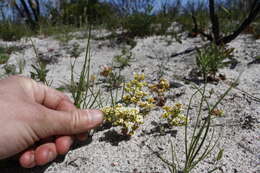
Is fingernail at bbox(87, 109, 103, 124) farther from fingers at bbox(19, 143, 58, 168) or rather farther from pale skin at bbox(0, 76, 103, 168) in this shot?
fingers at bbox(19, 143, 58, 168)

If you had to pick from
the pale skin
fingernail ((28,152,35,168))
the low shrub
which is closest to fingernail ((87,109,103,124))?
the pale skin

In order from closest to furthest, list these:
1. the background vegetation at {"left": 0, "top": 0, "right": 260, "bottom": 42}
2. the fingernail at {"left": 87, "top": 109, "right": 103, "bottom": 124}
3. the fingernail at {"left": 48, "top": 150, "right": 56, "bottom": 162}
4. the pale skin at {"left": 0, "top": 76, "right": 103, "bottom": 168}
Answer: the pale skin at {"left": 0, "top": 76, "right": 103, "bottom": 168}, the fingernail at {"left": 48, "top": 150, "right": 56, "bottom": 162}, the fingernail at {"left": 87, "top": 109, "right": 103, "bottom": 124}, the background vegetation at {"left": 0, "top": 0, "right": 260, "bottom": 42}

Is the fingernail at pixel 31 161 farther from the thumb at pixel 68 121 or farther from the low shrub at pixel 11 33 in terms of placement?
the low shrub at pixel 11 33

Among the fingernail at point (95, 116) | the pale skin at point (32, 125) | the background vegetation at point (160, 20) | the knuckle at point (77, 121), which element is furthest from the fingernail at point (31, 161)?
the background vegetation at point (160, 20)

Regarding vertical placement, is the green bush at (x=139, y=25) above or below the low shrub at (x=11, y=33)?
above

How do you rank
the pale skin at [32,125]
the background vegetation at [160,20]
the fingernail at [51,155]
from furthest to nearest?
the background vegetation at [160,20] < the fingernail at [51,155] < the pale skin at [32,125]

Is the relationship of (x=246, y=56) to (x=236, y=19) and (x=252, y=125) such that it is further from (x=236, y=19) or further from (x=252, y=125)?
(x=236, y=19)

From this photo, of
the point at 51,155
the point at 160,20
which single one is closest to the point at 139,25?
the point at 160,20

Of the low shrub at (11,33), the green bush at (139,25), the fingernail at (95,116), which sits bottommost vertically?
the fingernail at (95,116)
